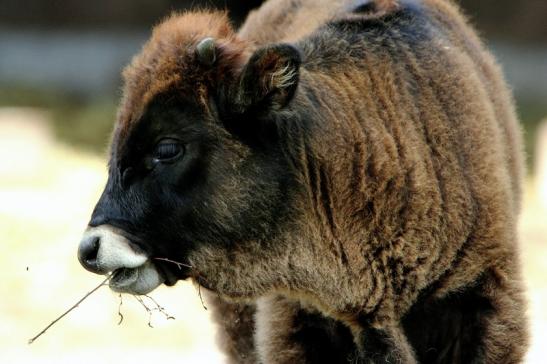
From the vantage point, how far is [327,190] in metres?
5.23

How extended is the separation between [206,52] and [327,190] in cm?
84

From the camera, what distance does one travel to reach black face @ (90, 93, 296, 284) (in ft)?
16.3

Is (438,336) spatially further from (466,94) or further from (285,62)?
(285,62)

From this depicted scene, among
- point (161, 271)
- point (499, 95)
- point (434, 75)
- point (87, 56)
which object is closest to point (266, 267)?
point (161, 271)

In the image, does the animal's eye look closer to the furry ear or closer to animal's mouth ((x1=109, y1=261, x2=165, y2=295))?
the furry ear

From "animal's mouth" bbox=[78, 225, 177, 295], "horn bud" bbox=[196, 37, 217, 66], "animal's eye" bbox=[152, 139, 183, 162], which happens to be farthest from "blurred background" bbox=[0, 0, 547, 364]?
"horn bud" bbox=[196, 37, 217, 66]

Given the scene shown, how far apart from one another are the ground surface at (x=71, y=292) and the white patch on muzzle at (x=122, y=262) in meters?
2.27

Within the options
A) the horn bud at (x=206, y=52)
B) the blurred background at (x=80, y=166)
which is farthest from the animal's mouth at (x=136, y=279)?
the horn bud at (x=206, y=52)

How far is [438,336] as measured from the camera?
18.1ft

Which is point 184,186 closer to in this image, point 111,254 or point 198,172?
point 198,172

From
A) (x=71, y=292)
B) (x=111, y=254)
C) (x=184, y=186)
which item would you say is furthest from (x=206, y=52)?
(x=71, y=292)

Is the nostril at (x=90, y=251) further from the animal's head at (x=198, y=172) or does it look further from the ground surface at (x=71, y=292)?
the ground surface at (x=71, y=292)

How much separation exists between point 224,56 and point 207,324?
4738 mm

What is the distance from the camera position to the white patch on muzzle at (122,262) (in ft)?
15.9
